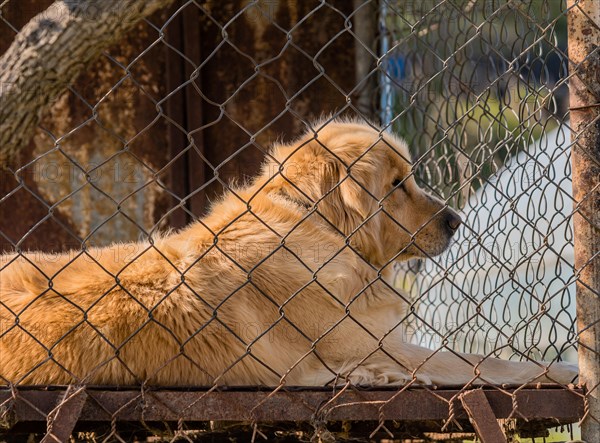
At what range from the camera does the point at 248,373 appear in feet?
10.2

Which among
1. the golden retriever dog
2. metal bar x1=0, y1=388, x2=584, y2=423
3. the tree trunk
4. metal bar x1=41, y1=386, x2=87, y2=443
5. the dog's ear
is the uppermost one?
the tree trunk

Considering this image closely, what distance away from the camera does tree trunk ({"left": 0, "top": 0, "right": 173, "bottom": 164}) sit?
13.1 feet

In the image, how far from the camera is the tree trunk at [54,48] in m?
3.98

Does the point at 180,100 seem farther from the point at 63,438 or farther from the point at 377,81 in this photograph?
the point at 63,438

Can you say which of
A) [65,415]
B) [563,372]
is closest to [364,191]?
[563,372]

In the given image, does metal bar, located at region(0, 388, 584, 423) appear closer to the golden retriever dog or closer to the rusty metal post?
the golden retriever dog

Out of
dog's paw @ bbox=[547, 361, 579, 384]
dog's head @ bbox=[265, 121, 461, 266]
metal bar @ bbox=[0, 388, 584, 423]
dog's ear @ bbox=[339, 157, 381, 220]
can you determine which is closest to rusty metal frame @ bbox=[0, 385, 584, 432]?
metal bar @ bbox=[0, 388, 584, 423]

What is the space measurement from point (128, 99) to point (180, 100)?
0.40 meters

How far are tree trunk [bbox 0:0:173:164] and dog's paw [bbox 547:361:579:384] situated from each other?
8.43ft

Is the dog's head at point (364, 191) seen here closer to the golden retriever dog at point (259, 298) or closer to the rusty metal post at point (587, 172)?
the golden retriever dog at point (259, 298)

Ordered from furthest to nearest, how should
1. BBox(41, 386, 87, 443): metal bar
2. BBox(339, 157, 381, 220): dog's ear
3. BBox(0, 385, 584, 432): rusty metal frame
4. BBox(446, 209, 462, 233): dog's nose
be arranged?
BBox(446, 209, 462, 233): dog's nose → BBox(339, 157, 381, 220): dog's ear → BBox(0, 385, 584, 432): rusty metal frame → BBox(41, 386, 87, 443): metal bar

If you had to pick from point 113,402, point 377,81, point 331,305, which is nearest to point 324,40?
point 377,81

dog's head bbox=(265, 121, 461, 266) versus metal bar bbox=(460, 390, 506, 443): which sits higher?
dog's head bbox=(265, 121, 461, 266)

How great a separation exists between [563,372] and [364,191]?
117cm
